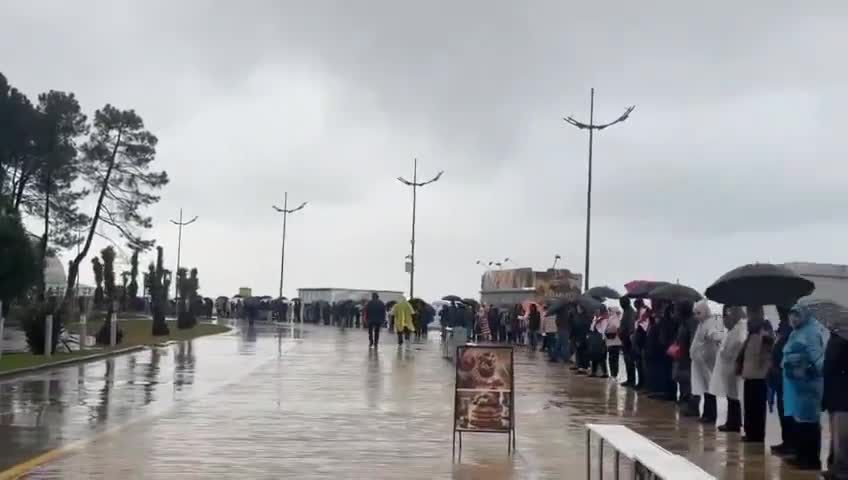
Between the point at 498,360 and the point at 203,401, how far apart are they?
284 inches

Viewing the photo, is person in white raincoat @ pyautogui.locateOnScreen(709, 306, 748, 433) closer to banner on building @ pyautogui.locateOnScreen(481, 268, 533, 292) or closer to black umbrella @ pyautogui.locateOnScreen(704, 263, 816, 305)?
black umbrella @ pyautogui.locateOnScreen(704, 263, 816, 305)

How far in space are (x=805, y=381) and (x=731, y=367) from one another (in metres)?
3.75

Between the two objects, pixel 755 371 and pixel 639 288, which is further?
pixel 639 288

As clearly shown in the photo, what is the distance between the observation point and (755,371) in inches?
583

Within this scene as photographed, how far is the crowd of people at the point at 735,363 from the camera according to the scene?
40.6ft

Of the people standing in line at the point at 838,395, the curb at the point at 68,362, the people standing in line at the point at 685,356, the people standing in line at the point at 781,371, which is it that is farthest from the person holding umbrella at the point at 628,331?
the curb at the point at 68,362

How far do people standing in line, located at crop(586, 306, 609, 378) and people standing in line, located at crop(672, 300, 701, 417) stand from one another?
7472 millimetres

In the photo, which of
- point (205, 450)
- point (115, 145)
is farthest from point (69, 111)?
point (205, 450)

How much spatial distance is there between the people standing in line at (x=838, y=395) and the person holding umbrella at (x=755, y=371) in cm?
336

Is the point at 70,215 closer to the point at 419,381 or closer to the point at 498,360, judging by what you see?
the point at 419,381

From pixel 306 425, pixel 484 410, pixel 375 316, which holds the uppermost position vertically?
pixel 375 316

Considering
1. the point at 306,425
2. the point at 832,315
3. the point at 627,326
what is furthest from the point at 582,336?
the point at 832,315

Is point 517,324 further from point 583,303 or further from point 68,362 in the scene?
point 68,362

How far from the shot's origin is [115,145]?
227 feet
